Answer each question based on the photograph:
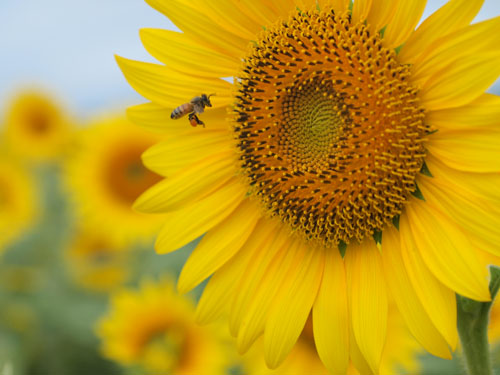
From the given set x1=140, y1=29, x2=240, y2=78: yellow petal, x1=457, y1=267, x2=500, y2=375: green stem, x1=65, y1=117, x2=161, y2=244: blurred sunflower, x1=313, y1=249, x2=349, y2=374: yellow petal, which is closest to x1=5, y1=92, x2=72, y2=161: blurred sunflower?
x1=65, y1=117, x2=161, y2=244: blurred sunflower

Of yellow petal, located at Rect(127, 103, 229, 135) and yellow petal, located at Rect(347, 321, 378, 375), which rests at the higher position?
yellow petal, located at Rect(127, 103, 229, 135)

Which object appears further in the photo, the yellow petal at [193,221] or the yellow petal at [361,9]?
the yellow petal at [193,221]

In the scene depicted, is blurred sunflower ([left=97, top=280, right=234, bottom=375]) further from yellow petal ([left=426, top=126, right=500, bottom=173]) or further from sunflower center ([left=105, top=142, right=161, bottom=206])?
yellow petal ([left=426, top=126, right=500, bottom=173])

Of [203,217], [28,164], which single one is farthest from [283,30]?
[28,164]

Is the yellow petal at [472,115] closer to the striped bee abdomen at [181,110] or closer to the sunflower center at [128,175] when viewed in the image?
the striped bee abdomen at [181,110]

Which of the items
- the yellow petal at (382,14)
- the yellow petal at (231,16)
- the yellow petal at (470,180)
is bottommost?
the yellow petal at (470,180)

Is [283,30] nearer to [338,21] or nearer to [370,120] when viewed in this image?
[338,21]

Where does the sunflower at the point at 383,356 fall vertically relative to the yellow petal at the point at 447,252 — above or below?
below

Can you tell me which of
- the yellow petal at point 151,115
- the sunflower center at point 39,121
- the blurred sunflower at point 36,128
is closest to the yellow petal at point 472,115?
the yellow petal at point 151,115
